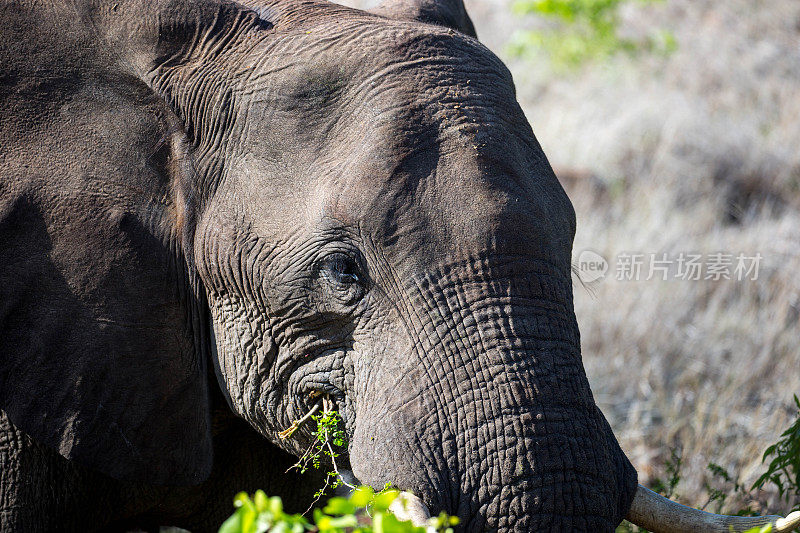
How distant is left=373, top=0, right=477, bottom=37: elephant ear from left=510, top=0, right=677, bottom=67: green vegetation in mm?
8311

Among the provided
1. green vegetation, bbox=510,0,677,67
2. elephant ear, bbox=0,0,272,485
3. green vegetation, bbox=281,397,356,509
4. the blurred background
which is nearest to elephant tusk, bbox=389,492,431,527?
green vegetation, bbox=281,397,356,509

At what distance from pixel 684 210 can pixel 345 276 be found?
7.07 meters

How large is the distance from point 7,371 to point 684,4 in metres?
15.0

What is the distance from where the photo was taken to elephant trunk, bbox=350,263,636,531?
102 inches

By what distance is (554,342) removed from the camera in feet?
8.96

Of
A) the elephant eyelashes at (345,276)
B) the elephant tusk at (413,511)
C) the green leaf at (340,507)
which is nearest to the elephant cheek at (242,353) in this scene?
the elephant eyelashes at (345,276)

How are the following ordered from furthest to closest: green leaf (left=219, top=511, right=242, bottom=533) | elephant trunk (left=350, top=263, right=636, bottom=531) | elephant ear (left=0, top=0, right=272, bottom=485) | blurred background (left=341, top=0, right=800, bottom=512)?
blurred background (left=341, top=0, right=800, bottom=512) → elephant ear (left=0, top=0, right=272, bottom=485) → elephant trunk (left=350, top=263, right=636, bottom=531) → green leaf (left=219, top=511, right=242, bottom=533)

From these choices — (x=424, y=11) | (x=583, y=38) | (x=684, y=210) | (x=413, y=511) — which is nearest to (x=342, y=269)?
(x=413, y=511)

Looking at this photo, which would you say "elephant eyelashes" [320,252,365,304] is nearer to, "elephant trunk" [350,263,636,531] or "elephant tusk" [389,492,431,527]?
"elephant trunk" [350,263,636,531]

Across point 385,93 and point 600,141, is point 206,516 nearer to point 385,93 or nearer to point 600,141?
point 385,93

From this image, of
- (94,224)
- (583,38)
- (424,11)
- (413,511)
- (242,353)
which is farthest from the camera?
(583,38)

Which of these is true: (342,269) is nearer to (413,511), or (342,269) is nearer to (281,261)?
(281,261)

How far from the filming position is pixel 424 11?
353 centimetres

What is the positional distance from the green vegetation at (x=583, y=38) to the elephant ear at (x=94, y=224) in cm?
922
